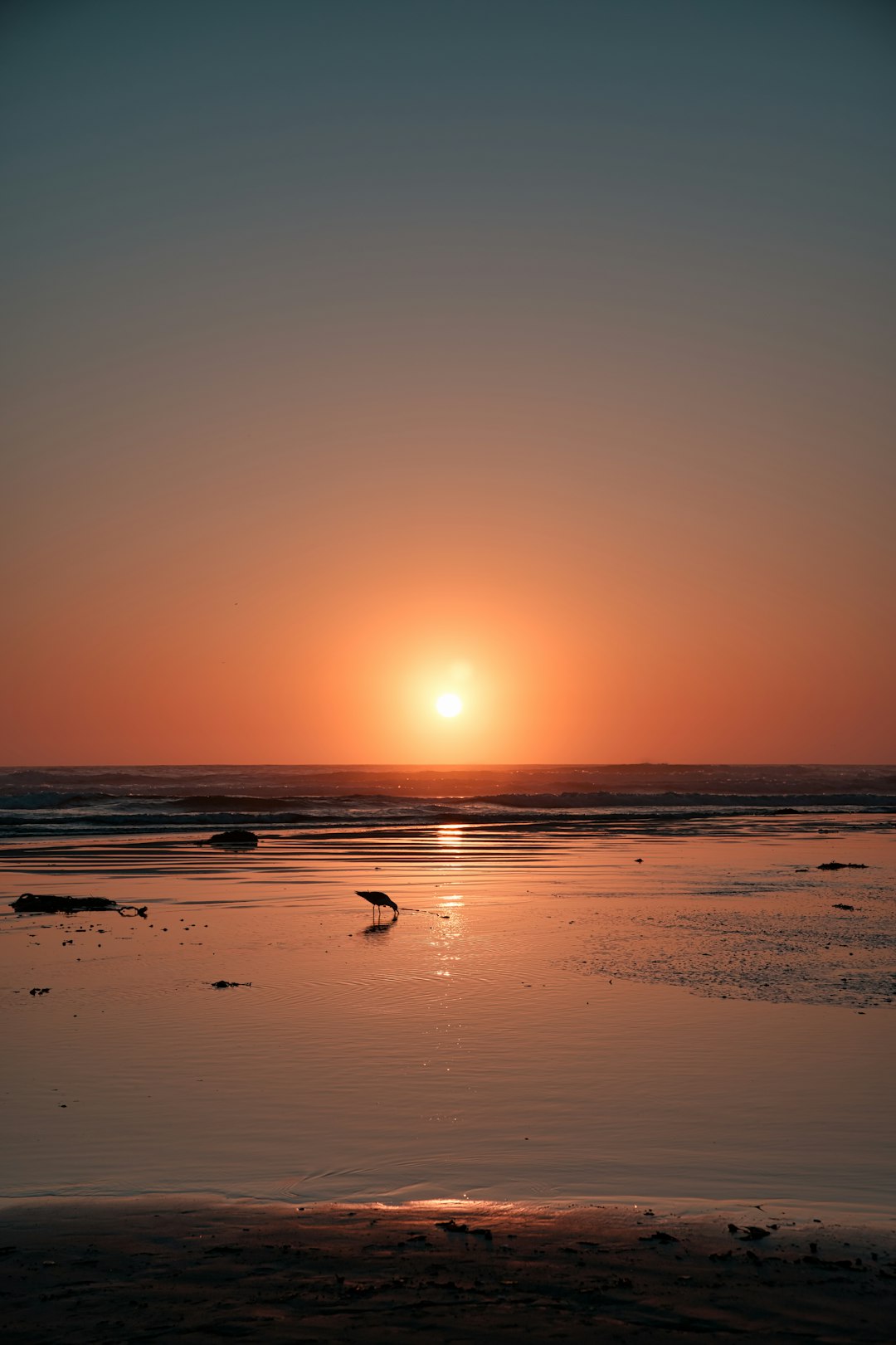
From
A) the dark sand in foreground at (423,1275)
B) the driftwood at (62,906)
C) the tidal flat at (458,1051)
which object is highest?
the driftwood at (62,906)

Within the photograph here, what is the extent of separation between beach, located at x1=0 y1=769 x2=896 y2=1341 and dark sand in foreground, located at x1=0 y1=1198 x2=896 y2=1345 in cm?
2

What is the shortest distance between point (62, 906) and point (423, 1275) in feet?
53.2

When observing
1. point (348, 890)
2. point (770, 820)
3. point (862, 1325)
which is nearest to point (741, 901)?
point (348, 890)

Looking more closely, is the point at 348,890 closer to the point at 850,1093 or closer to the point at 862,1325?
the point at 850,1093

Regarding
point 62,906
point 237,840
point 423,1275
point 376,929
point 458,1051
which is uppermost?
point 237,840

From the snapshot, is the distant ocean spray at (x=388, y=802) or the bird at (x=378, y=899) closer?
the bird at (x=378, y=899)

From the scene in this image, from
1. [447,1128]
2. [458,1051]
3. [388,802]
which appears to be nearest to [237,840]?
[458,1051]

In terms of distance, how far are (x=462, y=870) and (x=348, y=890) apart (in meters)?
5.41

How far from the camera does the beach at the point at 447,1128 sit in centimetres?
559

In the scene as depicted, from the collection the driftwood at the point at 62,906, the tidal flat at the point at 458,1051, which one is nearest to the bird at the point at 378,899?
the tidal flat at the point at 458,1051

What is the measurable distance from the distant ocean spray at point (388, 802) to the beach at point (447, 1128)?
33.8 metres

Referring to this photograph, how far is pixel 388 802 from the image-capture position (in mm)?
78750

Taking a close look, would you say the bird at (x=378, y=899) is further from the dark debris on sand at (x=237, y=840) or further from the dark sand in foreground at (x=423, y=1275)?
the dark debris on sand at (x=237, y=840)

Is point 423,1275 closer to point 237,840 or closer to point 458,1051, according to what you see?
point 458,1051
